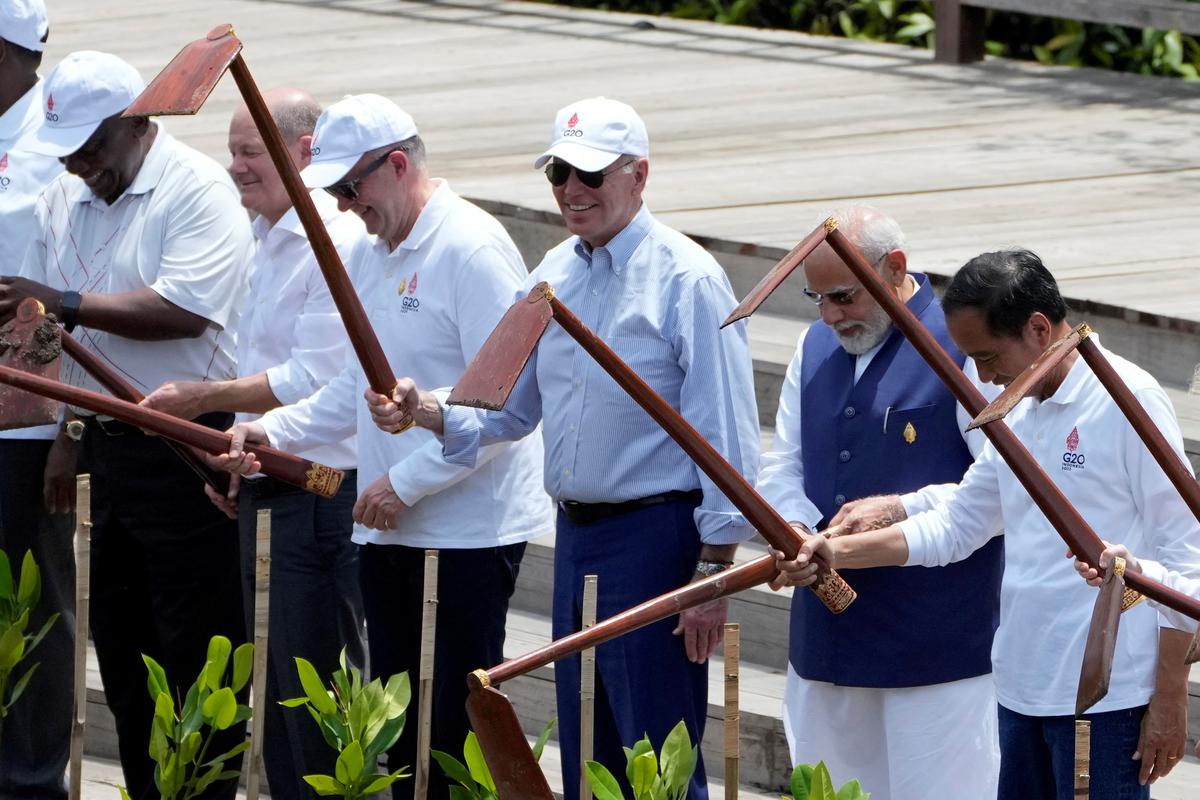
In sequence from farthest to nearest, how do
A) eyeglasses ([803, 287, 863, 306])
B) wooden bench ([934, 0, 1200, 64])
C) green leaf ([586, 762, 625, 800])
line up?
1. wooden bench ([934, 0, 1200, 64])
2. eyeglasses ([803, 287, 863, 306])
3. green leaf ([586, 762, 625, 800])

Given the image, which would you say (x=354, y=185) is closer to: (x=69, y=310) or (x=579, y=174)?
(x=579, y=174)

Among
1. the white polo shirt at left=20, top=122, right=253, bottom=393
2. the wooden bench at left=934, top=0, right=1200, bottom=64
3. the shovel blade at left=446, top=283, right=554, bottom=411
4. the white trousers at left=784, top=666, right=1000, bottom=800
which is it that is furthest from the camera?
the wooden bench at left=934, top=0, right=1200, bottom=64

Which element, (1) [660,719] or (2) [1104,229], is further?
(2) [1104,229]

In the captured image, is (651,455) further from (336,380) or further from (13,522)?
(13,522)

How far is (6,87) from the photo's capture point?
16.4 ft

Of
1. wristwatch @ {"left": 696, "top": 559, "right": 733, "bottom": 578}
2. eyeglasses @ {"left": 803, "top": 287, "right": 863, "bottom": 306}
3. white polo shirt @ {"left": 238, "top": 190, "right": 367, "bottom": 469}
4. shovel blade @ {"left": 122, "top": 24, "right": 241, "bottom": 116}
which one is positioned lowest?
wristwatch @ {"left": 696, "top": 559, "right": 733, "bottom": 578}

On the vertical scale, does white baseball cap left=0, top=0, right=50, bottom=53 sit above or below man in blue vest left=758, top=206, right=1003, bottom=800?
above

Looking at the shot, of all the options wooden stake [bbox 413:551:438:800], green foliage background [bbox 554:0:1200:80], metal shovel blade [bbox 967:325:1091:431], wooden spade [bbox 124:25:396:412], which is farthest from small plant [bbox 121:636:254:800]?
green foliage background [bbox 554:0:1200:80]

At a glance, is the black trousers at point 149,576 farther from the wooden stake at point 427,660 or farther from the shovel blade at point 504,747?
the shovel blade at point 504,747

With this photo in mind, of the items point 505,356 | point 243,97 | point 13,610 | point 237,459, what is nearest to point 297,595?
point 237,459

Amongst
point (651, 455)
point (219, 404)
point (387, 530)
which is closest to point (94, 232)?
point (219, 404)

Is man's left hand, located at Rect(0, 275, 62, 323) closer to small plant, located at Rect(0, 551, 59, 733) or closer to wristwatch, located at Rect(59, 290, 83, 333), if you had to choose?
wristwatch, located at Rect(59, 290, 83, 333)

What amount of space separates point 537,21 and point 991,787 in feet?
22.9

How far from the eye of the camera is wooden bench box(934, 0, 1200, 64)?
25.0ft
